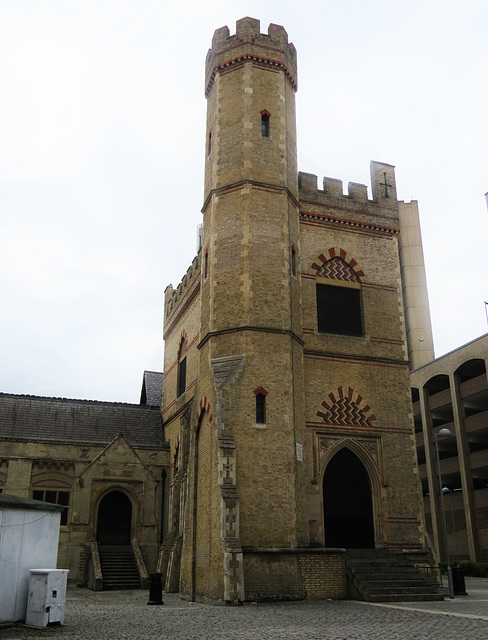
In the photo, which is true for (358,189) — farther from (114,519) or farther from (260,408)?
(114,519)

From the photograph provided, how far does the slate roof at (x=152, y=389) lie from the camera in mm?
36375

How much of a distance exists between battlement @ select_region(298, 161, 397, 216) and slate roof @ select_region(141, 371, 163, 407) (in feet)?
53.8

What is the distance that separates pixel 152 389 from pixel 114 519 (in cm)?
1018

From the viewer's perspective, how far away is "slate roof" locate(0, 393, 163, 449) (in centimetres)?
3028

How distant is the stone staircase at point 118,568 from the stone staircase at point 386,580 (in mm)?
9881

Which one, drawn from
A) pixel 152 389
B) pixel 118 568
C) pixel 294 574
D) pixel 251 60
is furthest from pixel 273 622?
pixel 152 389

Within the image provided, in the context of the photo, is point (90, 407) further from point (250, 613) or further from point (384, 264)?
point (250, 613)

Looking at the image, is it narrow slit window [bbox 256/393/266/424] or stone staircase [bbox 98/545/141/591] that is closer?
narrow slit window [bbox 256/393/266/424]

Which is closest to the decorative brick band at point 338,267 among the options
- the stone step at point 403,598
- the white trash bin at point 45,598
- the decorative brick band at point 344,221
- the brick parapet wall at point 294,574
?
the decorative brick band at point 344,221

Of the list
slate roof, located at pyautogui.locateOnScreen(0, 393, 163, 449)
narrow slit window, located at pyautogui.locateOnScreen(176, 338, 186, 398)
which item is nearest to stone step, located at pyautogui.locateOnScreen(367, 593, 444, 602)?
narrow slit window, located at pyautogui.locateOnScreen(176, 338, 186, 398)

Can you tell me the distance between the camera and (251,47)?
24297 mm

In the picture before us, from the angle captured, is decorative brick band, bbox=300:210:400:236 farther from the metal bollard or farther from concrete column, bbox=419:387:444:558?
concrete column, bbox=419:387:444:558

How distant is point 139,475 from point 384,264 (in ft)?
47.6

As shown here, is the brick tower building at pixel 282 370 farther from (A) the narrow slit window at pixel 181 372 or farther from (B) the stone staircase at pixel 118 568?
(A) the narrow slit window at pixel 181 372
